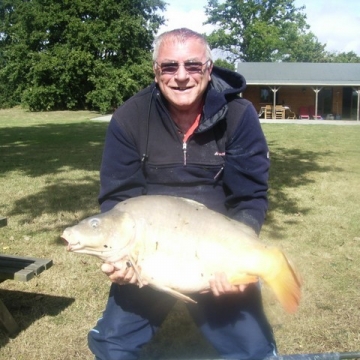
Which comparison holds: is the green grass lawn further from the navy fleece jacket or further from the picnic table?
the navy fleece jacket

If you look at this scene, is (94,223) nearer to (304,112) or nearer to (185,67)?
(185,67)

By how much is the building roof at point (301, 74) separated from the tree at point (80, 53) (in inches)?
342

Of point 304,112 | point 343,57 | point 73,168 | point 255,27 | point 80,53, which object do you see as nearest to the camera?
point 73,168

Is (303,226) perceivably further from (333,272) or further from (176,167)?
(176,167)

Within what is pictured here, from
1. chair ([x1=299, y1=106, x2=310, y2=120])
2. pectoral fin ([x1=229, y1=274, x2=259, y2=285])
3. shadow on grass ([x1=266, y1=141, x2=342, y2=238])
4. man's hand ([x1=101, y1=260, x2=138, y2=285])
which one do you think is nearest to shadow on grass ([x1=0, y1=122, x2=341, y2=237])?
shadow on grass ([x1=266, y1=141, x2=342, y2=238])

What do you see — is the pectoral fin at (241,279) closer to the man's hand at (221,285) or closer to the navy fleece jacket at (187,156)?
the man's hand at (221,285)

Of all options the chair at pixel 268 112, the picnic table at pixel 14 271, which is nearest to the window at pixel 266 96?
the chair at pixel 268 112

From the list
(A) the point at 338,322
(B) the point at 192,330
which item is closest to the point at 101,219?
(B) the point at 192,330

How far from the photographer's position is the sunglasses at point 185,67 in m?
2.54

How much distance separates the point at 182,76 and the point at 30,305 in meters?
3.08

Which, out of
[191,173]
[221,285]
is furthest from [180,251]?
[191,173]

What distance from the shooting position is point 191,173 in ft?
9.00

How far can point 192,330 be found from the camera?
14.3ft

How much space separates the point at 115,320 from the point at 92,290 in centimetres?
240
